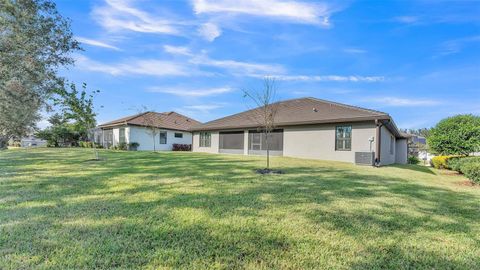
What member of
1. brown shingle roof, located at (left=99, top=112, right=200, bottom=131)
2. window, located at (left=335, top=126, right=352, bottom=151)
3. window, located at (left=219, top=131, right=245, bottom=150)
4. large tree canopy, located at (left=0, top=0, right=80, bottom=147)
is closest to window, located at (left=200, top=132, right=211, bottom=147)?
window, located at (left=219, top=131, right=245, bottom=150)

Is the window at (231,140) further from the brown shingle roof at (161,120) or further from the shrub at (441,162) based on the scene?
the shrub at (441,162)

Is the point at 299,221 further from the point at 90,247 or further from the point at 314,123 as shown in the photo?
the point at 314,123

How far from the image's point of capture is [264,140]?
18.6m

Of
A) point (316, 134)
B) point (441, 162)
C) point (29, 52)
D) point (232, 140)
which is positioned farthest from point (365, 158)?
point (29, 52)

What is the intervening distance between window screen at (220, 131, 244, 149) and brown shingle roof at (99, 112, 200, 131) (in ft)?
24.0

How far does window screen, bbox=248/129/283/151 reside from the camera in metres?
17.8

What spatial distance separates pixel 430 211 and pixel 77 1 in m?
13.8

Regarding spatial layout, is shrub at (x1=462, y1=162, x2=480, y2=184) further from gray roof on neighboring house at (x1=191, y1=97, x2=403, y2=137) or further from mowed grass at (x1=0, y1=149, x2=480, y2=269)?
gray roof on neighboring house at (x1=191, y1=97, x2=403, y2=137)

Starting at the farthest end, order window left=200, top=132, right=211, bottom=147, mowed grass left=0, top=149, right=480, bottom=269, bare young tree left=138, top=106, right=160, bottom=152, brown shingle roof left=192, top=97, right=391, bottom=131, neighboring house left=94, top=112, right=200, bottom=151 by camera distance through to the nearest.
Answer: neighboring house left=94, top=112, right=200, bottom=151 < bare young tree left=138, top=106, right=160, bottom=152 < window left=200, top=132, right=211, bottom=147 < brown shingle roof left=192, top=97, right=391, bottom=131 < mowed grass left=0, top=149, right=480, bottom=269

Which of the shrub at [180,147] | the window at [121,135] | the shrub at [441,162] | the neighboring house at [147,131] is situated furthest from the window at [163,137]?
the shrub at [441,162]

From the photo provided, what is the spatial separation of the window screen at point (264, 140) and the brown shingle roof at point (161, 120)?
33.9 ft

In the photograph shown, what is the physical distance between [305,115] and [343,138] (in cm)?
320

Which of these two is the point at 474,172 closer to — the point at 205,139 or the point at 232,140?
the point at 232,140

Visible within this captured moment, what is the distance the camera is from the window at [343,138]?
47.3 feet
